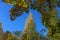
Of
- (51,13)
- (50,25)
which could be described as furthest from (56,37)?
(51,13)

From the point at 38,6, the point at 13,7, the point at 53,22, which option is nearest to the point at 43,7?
the point at 38,6

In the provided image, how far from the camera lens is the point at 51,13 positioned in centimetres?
914

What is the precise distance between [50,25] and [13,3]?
2103 mm

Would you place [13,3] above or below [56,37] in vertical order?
above

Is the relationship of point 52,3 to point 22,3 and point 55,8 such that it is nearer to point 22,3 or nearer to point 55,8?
point 55,8

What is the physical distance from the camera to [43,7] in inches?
362

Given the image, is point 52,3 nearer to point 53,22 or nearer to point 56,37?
point 53,22

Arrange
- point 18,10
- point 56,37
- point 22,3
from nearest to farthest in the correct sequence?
point 22,3 → point 18,10 → point 56,37

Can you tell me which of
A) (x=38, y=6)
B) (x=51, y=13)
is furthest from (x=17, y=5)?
(x=51, y=13)

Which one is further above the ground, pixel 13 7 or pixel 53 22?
pixel 13 7

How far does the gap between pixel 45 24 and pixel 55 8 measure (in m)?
1.00

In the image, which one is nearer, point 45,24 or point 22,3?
point 22,3

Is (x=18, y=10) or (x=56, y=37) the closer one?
(x=18, y=10)

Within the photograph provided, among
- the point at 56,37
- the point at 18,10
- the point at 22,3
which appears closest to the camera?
the point at 22,3
